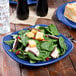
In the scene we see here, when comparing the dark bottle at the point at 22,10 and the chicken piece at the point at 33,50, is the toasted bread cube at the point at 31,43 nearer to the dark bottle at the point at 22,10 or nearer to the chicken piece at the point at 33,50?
the chicken piece at the point at 33,50

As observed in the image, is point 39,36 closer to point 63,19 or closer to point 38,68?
point 38,68

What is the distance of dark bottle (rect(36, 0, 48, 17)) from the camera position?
1198mm

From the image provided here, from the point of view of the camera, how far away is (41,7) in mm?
1210

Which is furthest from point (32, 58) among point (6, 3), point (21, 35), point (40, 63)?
point (6, 3)

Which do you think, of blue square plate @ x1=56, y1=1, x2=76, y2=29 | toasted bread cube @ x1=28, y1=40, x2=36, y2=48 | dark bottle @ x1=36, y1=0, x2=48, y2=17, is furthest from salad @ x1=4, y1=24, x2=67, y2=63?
dark bottle @ x1=36, y1=0, x2=48, y2=17

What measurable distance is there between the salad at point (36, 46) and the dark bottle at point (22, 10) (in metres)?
0.27

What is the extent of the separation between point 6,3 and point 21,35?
0.62 ft

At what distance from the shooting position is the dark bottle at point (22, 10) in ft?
3.69

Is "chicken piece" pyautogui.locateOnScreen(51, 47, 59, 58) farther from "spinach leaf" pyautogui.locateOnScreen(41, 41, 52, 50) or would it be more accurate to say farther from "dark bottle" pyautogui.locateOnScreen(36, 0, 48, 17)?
"dark bottle" pyautogui.locateOnScreen(36, 0, 48, 17)

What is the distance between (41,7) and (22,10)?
0.45 feet

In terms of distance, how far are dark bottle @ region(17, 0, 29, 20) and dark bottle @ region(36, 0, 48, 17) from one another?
3.5 inches

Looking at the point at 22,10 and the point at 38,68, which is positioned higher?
the point at 22,10

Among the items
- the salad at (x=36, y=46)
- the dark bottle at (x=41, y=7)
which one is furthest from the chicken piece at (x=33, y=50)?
the dark bottle at (x=41, y=7)

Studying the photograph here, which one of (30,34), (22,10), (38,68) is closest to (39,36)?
(30,34)
